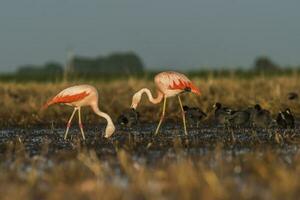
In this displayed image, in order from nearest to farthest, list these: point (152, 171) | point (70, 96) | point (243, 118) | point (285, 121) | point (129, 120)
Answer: point (152, 171)
point (70, 96)
point (285, 121)
point (243, 118)
point (129, 120)

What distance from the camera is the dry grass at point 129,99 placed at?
16750 mm

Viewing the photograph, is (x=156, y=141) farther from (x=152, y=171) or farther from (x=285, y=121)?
(x=152, y=171)

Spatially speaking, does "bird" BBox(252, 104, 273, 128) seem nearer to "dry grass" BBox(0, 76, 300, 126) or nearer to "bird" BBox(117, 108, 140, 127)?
"bird" BBox(117, 108, 140, 127)

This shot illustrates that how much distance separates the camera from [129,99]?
18453mm

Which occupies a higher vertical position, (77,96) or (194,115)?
(77,96)

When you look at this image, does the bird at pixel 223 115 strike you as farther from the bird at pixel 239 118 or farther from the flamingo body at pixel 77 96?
the flamingo body at pixel 77 96

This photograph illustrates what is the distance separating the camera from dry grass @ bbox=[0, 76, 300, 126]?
16.8 meters

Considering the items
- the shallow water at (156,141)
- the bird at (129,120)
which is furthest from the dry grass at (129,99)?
the shallow water at (156,141)

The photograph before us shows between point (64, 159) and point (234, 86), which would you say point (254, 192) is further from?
point (234, 86)

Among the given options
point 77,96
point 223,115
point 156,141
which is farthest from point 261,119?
point 77,96

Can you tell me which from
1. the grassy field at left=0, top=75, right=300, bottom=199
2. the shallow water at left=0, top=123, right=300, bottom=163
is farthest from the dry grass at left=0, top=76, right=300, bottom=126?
the grassy field at left=0, top=75, right=300, bottom=199

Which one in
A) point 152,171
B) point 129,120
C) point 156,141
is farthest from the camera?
point 129,120

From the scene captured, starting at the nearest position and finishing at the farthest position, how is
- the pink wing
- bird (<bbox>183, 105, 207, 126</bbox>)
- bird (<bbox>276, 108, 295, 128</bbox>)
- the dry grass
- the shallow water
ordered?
the shallow water → the pink wing → bird (<bbox>276, 108, 295, 128</bbox>) → bird (<bbox>183, 105, 207, 126</bbox>) → the dry grass

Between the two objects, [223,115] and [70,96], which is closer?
[70,96]
